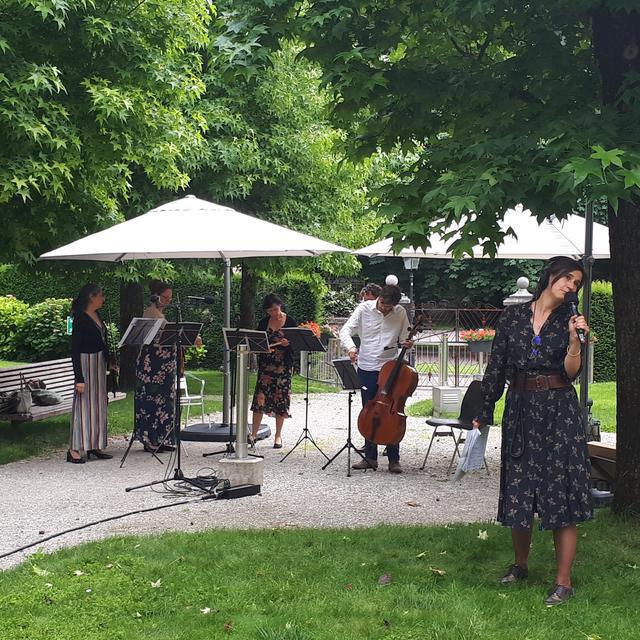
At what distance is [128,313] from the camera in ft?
54.2

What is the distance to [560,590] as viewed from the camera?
5.05 metres

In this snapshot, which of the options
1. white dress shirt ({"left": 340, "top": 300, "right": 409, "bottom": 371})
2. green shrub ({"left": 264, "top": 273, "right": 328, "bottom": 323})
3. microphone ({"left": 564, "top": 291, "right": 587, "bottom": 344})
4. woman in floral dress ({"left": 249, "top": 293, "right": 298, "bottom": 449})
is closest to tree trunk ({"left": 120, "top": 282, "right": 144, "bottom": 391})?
woman in floral dress ({"left": 249, "top": 293, "right": 298, "bottom": 449})

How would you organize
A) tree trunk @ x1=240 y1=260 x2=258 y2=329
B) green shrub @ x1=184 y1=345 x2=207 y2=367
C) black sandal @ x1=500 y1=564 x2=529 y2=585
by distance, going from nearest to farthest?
black sandal @ x1=500 y1=564 x2=529 y2=585 < tree trunk @ x1=240 y1=260 x2=258 y2=329 < green shrub @ x1=184 y1=345 x2=207 y2=367

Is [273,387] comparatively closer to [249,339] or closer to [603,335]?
[249,339]

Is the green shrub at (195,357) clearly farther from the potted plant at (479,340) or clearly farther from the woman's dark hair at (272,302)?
the woman's dark hair at (272,302)

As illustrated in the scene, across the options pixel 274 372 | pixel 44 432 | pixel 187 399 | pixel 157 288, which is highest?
pixel 157 288

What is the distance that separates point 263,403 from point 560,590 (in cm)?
586

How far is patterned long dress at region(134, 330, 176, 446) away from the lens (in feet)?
33.2

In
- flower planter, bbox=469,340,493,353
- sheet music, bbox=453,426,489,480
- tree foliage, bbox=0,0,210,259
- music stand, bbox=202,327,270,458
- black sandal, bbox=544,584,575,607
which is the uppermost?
tree foliage, bbox=0,0,210,259

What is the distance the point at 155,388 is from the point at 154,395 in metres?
0.08

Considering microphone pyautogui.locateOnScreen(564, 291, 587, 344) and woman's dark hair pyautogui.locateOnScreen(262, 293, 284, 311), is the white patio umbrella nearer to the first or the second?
woman's dark hair pyautogui.locateOnScreen(262, 293, 284, 311)

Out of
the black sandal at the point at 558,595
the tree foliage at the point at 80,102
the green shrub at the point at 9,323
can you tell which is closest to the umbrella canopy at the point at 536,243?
the tree foliage at the point at 80,102

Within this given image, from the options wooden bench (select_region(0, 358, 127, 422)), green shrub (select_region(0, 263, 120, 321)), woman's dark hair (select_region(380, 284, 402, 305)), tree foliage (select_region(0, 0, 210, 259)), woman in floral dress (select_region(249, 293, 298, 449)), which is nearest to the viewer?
tree foliage (select_region(0, 0, 210, 259))

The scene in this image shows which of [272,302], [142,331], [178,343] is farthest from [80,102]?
[272,302]
